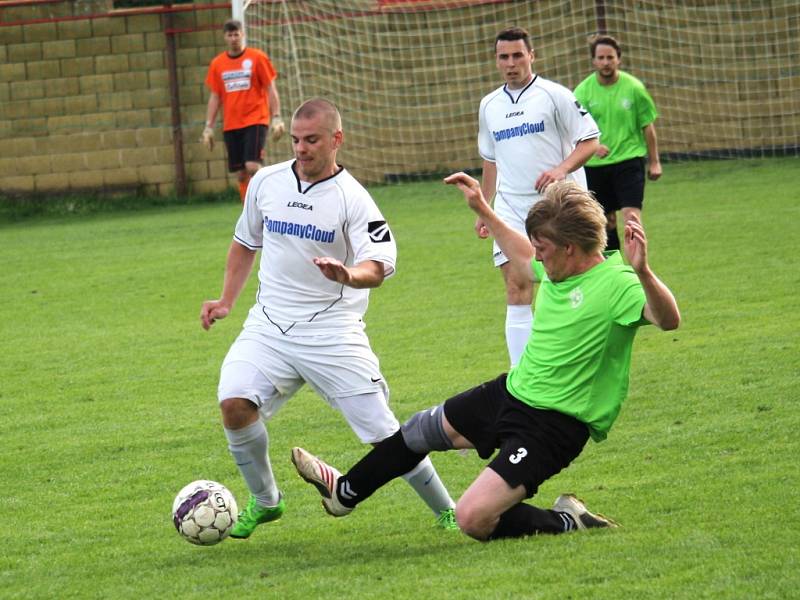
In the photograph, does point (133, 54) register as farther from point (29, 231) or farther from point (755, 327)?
point (755, 327)

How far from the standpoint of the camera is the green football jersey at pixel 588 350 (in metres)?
4.71

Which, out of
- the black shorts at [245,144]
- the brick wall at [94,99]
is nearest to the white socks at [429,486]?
the black shorts at [245,144]

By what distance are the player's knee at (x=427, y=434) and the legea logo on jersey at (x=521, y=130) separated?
10.8 feet

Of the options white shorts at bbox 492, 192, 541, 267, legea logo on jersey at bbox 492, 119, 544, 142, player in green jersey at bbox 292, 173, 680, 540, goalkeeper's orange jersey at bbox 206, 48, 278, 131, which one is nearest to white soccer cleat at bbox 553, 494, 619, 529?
player in green jersey at bbox 292, 173, 680, 540

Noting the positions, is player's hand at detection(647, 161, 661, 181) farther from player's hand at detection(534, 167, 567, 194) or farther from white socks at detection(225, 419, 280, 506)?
white socks at detection(225, 419, 280, 506)

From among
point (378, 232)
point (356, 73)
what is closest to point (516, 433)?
point (378, 232)

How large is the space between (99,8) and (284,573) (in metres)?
15.9

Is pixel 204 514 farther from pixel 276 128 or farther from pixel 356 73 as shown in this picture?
pixel 356 73

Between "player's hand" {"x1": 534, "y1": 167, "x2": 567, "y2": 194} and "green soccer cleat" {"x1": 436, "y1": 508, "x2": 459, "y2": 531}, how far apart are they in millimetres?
2750

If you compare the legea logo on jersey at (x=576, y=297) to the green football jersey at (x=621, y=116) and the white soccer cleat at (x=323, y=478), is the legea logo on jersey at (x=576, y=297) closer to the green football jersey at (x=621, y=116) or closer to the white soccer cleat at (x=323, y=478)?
the white soccer cleat at (x=323, y=478)

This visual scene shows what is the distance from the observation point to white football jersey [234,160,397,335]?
5.27 metres

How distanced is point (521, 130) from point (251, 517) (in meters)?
3.48

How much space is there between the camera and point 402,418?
6.96m

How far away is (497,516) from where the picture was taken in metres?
4.70
